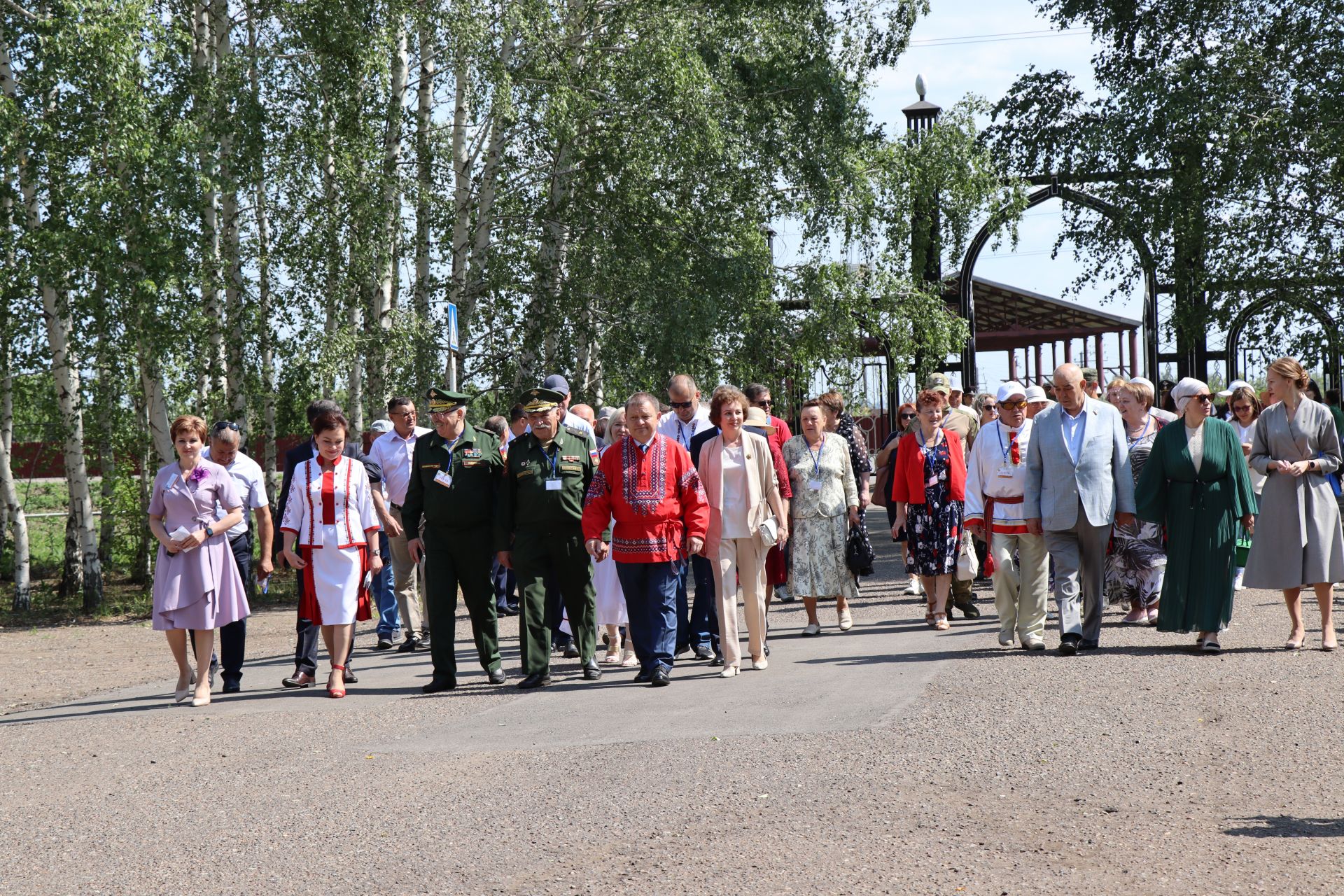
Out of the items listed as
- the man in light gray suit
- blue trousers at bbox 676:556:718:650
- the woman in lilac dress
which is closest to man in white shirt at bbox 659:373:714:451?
blue trousers at bbox 676:556:718:650

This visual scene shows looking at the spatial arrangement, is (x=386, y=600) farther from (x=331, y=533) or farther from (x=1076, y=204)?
(x=1076, y=204)

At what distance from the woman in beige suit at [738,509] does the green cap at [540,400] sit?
1.10 metres

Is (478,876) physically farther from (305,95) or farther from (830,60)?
(830,60)

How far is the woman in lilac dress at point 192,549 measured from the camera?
367 inches

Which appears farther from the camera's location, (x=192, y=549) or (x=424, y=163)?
(x=424, y=163)

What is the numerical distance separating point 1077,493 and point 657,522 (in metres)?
2.93

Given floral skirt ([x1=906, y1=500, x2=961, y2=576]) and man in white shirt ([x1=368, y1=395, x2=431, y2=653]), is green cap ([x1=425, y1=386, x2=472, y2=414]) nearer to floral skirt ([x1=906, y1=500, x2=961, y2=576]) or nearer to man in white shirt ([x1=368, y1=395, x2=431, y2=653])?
man in white shirt ([x1=368, y1=395, x2=431, y2=653])

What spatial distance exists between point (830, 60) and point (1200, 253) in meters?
7.02

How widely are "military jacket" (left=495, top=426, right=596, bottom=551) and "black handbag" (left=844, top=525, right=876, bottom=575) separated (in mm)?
2810

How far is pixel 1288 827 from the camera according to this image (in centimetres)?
545

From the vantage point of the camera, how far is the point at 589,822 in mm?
5828

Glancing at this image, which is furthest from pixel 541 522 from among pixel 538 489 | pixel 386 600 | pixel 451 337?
pixel 451 337

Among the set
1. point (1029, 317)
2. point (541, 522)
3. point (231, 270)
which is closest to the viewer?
point (541, 522)

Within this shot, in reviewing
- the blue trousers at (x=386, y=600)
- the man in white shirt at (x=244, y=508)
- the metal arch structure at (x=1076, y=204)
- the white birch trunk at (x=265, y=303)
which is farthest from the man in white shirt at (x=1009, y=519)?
the metal arch structure at (x=1076, y=204)
